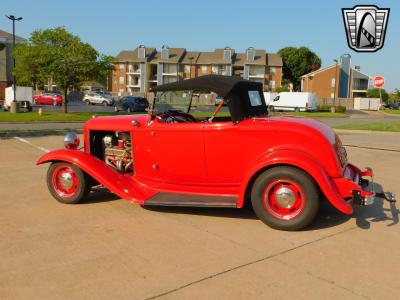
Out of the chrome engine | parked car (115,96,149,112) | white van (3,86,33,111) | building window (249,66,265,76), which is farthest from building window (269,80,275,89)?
the chrome engine

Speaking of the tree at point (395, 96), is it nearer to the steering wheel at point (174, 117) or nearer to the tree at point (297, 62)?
the tree at point (297, 62)

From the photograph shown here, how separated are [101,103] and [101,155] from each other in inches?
1463

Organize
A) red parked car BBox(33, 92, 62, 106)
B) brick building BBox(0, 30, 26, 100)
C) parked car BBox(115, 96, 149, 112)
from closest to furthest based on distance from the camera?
parked car BBox(115, 96, 149, 112) < red parked car BBox(33, 92, 62, 106) < brick building BBox(0, 30, 26, 100)

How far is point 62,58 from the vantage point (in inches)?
899

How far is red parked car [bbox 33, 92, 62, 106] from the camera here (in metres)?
38.8

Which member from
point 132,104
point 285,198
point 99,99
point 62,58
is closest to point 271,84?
point 99,99

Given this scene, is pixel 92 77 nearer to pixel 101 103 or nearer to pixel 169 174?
pixel 101 103

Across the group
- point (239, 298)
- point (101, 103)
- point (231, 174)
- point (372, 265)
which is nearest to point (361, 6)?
point (231, 174)

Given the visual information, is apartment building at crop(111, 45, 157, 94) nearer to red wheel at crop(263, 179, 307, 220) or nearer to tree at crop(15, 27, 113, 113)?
tree at crop(15, 27, 113, 113)

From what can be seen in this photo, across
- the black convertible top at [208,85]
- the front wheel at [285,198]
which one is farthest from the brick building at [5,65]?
the front wheel at [285,198]

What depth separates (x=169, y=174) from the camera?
16.5 feet

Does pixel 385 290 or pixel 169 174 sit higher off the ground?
pixel 169 174

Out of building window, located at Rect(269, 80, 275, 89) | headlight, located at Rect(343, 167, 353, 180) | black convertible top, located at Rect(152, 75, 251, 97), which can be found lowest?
headlight, located at Rect(343, 167, 353, 180)

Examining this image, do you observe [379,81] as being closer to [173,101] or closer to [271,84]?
[173,101]
